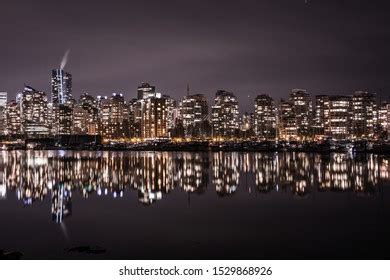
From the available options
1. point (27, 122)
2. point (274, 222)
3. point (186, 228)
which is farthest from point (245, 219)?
point (27, 122)

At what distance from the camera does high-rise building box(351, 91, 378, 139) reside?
14000cm

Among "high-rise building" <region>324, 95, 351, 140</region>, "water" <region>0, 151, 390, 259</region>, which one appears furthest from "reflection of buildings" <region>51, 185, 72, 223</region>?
"high-rise building" <region>324, 95, 351, 140</region>

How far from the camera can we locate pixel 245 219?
52.8 feet

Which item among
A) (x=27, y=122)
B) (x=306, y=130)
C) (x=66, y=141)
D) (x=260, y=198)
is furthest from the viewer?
(x=27, y=122)

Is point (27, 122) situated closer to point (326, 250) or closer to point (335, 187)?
point (335, 187)

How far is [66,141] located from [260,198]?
11031cm

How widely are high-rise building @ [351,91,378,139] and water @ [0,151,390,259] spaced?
4600 inches

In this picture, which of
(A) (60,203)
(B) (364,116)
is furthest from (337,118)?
(A) (60,203)

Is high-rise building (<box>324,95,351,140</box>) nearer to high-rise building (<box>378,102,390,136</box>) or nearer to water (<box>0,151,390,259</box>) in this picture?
high-rise building (<box>378,102,390,136</box>)

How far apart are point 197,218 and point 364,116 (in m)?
134

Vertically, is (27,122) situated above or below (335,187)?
above

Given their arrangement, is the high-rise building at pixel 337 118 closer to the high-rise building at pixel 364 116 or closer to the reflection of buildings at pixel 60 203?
the high-rise building at pixel 364 116

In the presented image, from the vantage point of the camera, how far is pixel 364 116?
142 metres

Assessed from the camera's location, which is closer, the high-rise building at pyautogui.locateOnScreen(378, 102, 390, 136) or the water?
the water
